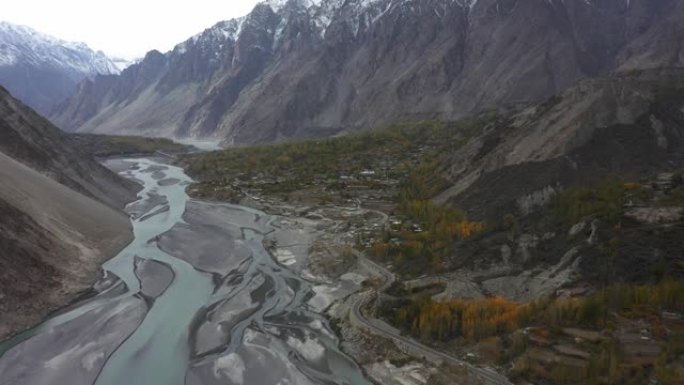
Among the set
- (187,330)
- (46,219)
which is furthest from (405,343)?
(46,219)

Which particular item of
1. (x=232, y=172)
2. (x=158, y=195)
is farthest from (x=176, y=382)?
(x=232, y=172)

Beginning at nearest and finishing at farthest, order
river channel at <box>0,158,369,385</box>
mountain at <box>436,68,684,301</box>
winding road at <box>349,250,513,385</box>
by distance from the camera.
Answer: winding road at <box>349,250,513,385</box>
river channel at <box>0,158,369,385</box>
mountain at <box>436,68,684,301</box>

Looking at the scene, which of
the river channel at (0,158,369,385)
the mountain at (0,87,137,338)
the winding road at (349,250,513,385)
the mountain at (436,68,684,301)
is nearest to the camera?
the winding road at (349,250,513,385)

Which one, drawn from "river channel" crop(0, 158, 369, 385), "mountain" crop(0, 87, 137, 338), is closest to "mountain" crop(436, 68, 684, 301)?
"river channel" crop(0, 158, 369, 385)

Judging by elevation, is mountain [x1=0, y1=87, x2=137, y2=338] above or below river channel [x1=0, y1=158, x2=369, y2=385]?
above

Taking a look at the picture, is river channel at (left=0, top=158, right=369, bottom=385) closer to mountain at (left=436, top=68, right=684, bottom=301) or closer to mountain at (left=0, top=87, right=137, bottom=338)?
mountain at (left=0, top=87, right=137, bottom=338)

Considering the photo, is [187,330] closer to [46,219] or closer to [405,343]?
[405,343]

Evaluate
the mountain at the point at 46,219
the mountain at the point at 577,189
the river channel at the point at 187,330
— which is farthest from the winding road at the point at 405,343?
the mountain at the point at 46,219
